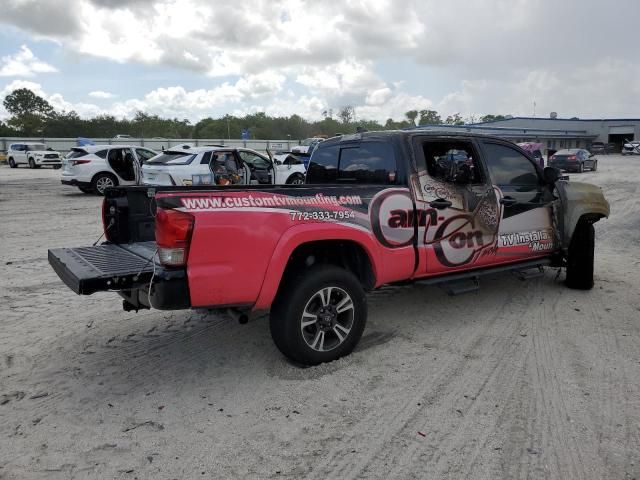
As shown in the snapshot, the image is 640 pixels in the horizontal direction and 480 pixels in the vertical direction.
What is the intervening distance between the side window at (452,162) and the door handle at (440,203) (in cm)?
21

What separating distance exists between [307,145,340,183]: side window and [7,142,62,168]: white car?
32035 millimetres

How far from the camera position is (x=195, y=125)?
4063 inches

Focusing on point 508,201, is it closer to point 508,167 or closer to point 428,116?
point 508,167

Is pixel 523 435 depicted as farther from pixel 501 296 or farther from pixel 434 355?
pixel 501 296

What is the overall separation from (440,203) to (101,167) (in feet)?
43.9

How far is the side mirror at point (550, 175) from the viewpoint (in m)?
5.37

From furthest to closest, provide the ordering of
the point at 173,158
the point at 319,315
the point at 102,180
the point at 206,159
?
1. the point at 102,180
2. the point at 173,158
3. the point at 206,159
4. the point at 319,315

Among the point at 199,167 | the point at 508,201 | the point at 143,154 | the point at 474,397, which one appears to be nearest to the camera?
the point at 474,397

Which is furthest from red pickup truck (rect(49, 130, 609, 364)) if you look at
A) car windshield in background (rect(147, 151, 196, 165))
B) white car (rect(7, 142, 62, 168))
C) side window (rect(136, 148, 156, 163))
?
white car (rect(7, 142, 62, 168))

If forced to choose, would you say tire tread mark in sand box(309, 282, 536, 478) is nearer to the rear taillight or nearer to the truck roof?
the rear taillight

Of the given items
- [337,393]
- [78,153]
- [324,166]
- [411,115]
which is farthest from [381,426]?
[411,115]

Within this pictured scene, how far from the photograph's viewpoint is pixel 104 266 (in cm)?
350

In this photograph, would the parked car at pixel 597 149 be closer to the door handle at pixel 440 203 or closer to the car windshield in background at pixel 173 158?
the car windshield in background at pixel 173 158

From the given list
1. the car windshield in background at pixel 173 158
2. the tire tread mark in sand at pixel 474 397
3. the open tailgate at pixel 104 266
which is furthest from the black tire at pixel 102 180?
the tire tread mark in sand at pixel 474 397
